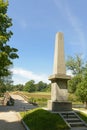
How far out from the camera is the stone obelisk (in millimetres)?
19047

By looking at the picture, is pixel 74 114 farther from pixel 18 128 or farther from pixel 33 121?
pixel 18 128

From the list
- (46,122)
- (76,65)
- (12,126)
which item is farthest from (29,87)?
(46,122)

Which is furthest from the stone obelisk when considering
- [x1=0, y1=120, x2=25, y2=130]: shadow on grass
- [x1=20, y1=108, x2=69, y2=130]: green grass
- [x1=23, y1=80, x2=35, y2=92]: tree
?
[x1=23, y1=80, x2=35, y2=92]: tree

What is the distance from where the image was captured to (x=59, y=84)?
19.5 meters

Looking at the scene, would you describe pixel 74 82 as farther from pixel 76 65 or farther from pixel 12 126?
pixel 12 126

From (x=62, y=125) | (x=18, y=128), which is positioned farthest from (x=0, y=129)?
(x=62, y=125)

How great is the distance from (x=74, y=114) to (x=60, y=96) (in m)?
2.07

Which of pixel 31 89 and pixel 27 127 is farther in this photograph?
pixel 31 89

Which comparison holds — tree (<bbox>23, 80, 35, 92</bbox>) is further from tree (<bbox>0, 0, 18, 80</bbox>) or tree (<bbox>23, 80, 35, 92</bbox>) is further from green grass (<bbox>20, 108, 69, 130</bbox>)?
green grass (<bbox>20, 108, 69, 130</bbox>)

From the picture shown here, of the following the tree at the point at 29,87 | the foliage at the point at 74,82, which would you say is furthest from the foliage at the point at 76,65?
the tree at the point at 29,87

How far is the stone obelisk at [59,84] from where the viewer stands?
19.0 m

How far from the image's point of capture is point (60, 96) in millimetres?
19344

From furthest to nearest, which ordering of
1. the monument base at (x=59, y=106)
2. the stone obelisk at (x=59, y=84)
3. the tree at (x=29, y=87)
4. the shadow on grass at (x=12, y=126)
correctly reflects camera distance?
the tree at (x=29, y=87)
the stone obelisk at (x=59, y=84)
the monument base at (x=59, y=106)
the shadow on grass at (x=12, y=126)

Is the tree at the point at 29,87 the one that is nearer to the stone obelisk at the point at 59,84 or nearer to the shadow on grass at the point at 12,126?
the stone obelisk at the point at 59,84
